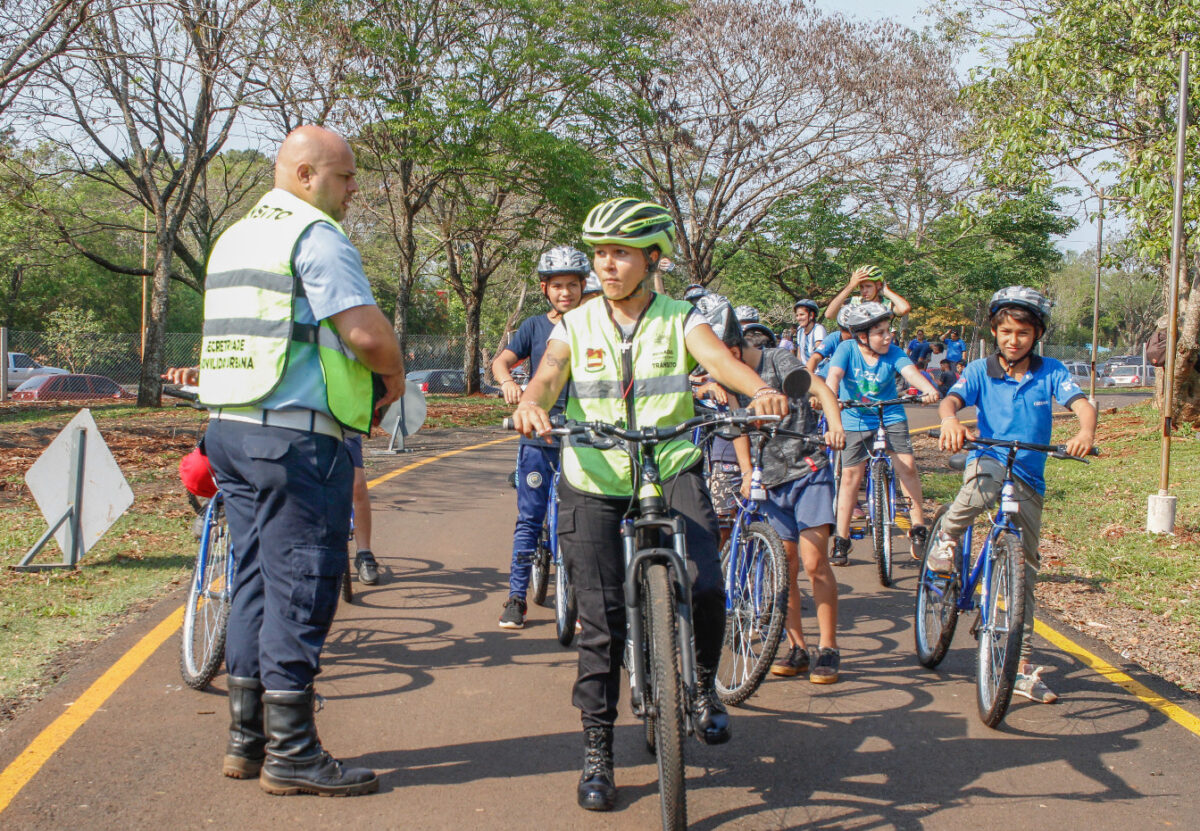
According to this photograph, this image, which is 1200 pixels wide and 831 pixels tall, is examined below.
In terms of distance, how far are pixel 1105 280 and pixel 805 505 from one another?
99307 mm

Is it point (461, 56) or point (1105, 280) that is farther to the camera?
point (1105, 280)

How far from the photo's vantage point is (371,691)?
205 inches

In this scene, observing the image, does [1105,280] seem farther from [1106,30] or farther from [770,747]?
[770,747]

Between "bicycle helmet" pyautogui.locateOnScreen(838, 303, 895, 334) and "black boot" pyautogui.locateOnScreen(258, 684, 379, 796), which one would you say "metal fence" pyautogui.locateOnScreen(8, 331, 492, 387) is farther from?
"black boot" pyautogui.locateOnScreen(258, 684, 379, 796)

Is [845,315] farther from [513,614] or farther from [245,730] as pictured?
[245,730]

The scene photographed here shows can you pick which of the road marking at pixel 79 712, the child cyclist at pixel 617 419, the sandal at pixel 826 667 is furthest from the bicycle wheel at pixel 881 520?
the road marking at pixel 79 712

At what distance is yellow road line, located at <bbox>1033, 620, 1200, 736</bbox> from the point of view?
16.5ft

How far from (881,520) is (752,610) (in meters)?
2.97

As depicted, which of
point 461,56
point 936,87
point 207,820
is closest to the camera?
point 207,820

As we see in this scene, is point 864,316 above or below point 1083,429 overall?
above

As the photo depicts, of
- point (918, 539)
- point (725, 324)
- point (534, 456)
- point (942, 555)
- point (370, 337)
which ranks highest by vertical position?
point (725, 324)

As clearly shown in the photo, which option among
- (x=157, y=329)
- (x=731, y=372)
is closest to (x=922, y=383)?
(x=731, y=372)

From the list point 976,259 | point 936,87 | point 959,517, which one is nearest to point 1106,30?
point 959,517

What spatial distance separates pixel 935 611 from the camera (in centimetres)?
570
